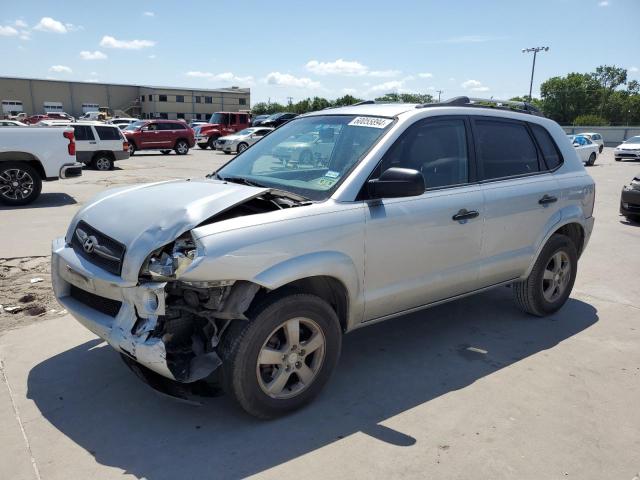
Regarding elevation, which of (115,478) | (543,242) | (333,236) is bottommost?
(115,478)

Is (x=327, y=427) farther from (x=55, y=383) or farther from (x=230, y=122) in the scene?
(x=230, y=122)

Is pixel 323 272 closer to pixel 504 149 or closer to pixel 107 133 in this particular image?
pixel 504 149

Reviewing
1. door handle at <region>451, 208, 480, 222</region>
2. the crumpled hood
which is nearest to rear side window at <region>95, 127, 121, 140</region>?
the crumpled hood

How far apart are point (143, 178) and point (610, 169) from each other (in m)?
20.6

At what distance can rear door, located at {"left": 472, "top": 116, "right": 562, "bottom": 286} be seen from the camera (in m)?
4.20

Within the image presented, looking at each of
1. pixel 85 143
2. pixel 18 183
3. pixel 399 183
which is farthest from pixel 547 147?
pixel 85 143

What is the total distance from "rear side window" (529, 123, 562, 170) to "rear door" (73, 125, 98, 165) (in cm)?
1651

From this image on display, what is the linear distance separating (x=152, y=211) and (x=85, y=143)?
16.6 metres

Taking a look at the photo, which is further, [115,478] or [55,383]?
[55,383]

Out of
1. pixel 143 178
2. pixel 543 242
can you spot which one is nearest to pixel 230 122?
pixel 143 178

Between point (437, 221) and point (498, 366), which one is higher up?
point (437, 221)

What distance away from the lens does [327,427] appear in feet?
10.3

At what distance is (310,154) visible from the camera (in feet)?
13.3

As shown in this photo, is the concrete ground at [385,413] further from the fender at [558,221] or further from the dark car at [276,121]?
Result: the dark car at [276,121]
